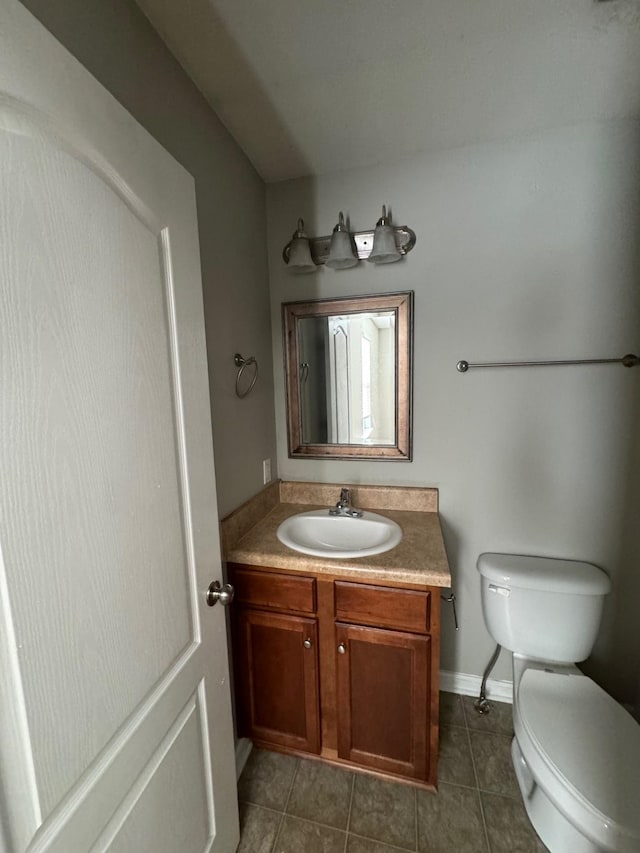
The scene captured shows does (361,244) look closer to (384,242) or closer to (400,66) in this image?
(384,242)

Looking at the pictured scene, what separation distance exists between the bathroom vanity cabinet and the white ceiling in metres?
1.57

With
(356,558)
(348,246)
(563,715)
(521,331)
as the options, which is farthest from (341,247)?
(563,715)

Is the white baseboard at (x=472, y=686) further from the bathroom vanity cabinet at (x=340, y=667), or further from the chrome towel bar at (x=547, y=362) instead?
the chrome towel bar at (x=547, y=362)

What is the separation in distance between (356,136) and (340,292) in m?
0.55

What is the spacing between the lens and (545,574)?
4.45ft

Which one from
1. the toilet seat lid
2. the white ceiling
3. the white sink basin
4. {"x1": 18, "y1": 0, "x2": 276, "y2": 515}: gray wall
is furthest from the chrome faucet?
the white ceiling

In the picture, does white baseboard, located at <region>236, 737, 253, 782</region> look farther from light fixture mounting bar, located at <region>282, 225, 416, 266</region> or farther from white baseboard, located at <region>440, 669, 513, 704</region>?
light fixture mounting bar, located at <region>282, 225, 416, 266</region>

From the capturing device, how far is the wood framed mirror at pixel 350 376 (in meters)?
1.55

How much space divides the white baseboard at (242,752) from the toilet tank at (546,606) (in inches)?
42.1

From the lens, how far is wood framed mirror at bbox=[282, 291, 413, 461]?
155cm

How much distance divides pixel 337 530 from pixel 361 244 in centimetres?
123

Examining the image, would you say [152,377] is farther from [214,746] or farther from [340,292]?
[340,292]

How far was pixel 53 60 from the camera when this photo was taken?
20.2 inches

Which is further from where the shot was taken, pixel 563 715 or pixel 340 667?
pixel 340 667
